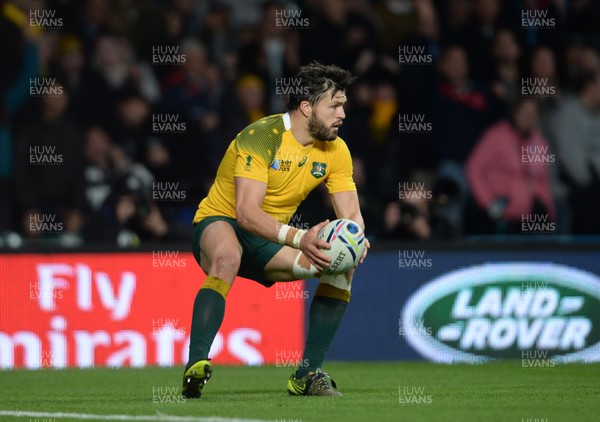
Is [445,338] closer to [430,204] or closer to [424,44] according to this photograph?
[430,204]

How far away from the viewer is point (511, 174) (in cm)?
1391

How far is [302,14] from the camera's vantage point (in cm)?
1513

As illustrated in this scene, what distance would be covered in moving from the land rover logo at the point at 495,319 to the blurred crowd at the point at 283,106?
899 mm

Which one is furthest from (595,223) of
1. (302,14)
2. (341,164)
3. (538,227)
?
(341,164)

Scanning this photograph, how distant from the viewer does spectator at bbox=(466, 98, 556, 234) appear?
544 inches

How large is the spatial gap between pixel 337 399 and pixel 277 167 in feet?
5.30

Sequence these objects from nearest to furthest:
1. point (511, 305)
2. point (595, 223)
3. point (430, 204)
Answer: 1. point (511, 305)
2. point (430, 204)
3. point (595, 223)

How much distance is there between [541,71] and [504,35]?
0.65 meters

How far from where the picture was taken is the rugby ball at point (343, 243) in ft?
26.3
